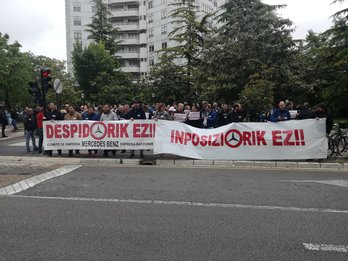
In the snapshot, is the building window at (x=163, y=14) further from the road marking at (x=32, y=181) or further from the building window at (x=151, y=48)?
the road marking at (x=32, y=181)

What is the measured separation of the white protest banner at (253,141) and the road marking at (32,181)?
311cm

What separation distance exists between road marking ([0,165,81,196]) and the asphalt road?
0.29 metres

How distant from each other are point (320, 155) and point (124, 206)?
7.20m

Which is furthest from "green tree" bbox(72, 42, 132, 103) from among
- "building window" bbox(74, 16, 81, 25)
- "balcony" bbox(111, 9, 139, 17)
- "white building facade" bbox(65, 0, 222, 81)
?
"building window" bbox(74, 16, 81, 25)

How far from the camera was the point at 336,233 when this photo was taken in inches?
212

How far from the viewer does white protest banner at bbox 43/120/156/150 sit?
12.8 m

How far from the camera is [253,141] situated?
1191cm

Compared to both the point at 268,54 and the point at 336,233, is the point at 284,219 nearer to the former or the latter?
the point at 336,233

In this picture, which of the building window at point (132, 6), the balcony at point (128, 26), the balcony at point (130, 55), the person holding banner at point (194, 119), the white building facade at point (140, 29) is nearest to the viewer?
the person holding banner at point (194, 119)

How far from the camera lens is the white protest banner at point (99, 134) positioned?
42.1ft

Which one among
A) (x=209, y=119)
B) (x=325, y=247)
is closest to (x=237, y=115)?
(x=209, y=119)

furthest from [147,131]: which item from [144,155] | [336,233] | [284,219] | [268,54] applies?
[268,54]

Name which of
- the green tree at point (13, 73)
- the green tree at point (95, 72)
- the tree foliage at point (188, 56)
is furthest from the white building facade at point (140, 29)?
the tree foliage at point (188, 56)

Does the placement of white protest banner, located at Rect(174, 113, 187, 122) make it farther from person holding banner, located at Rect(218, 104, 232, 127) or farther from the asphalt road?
the asphalt road
